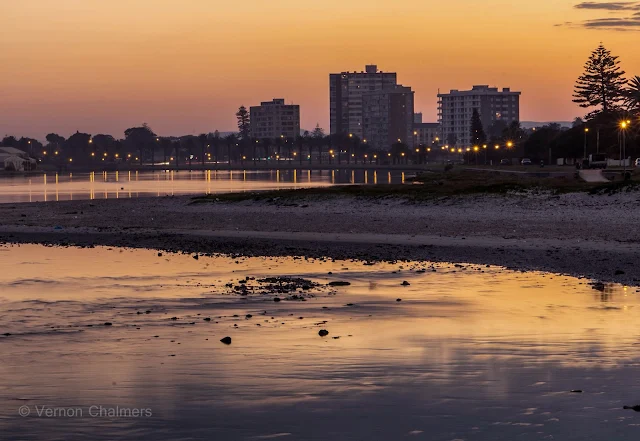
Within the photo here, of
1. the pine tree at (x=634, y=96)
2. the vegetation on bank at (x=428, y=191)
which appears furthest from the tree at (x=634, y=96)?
the vegetation on bank at (x=428, y=191)

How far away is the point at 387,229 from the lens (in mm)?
44344

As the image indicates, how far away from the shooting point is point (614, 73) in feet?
579

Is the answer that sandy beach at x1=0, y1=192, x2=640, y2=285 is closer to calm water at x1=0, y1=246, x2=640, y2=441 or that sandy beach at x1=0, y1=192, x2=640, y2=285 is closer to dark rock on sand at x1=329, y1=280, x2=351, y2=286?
dark rock on sand at x1=329, y1=280, x2=351, y2=286

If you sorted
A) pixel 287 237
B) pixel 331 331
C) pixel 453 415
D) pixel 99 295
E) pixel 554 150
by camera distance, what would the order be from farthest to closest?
pixel 554 150, pixel 287 237, pixel 99 295, pixel 331 331, pixel 453 415

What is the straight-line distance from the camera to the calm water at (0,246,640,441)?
38.8 ft

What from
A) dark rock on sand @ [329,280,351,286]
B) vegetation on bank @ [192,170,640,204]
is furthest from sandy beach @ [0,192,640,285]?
dark rock on sand @ [329,280,351,286]

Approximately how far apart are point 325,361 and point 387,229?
1148 inches

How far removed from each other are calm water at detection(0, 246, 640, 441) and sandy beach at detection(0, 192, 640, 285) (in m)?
6.71

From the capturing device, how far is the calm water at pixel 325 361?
11.8m

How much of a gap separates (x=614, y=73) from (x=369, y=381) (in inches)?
6882

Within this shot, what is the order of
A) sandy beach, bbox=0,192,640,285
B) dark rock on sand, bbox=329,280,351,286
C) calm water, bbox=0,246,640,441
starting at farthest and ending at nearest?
sandy beach, bbox=0,192,640,285 < dark rock on sand, bbox=329,280,351,286 < calm water, bbox=0,246,640,441

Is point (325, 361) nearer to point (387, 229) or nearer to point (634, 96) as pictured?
point (387, 229)

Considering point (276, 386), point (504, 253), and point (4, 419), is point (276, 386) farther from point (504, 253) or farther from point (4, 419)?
point (504, 253)

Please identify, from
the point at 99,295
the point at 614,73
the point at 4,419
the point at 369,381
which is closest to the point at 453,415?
the point at 369,381
